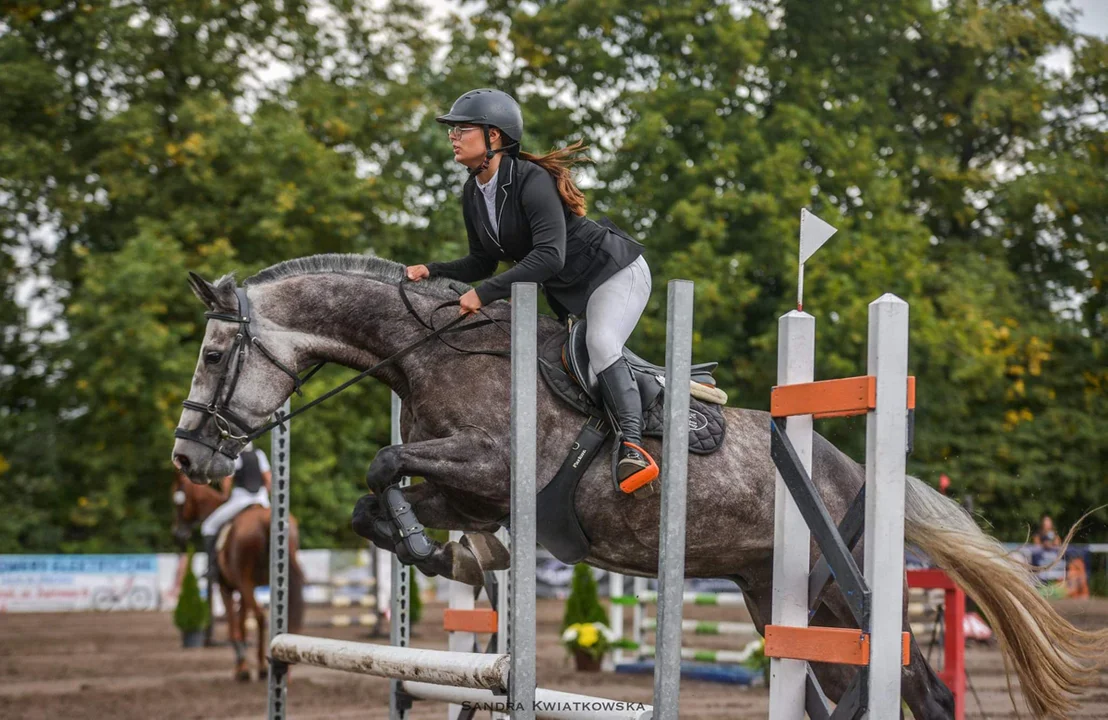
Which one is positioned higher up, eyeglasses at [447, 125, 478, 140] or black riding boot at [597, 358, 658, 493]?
eyeglasses at [447, 125, 478, 140]

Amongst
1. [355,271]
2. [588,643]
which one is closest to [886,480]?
[355,271]

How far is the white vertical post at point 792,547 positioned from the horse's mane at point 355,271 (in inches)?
56.1

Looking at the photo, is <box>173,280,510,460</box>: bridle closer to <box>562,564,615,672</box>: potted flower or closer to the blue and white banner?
<box>562,564,615,672</box>: potted flower

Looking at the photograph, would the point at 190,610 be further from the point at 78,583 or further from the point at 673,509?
the point at 673,509

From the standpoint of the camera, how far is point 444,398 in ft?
14.2

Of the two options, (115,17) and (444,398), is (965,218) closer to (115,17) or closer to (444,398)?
(115,17)

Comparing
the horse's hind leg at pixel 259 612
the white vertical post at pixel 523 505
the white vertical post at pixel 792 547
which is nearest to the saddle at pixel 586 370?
the white vertical post at pixel 792 547

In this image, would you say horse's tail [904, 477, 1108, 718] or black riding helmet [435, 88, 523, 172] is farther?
horse's tail [904, 477, 1108, 718]

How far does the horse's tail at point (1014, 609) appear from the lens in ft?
14.4

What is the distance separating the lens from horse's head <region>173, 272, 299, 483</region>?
14.0 ft

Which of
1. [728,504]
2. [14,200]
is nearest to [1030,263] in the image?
[14,200]

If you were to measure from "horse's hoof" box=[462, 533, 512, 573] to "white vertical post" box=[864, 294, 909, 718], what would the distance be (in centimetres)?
166

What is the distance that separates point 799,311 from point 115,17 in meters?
18.5

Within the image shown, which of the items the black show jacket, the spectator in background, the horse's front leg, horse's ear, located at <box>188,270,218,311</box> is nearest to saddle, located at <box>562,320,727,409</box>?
the black show jacket
